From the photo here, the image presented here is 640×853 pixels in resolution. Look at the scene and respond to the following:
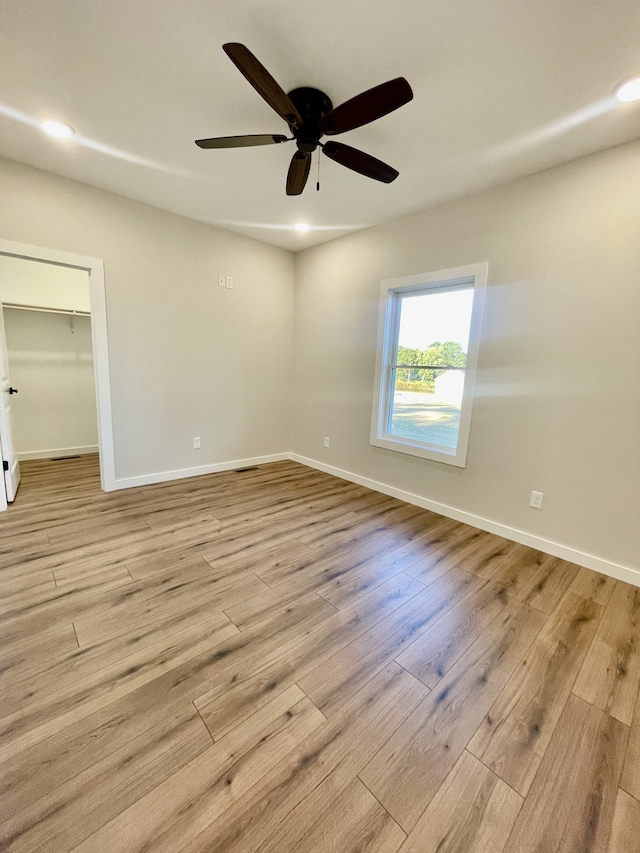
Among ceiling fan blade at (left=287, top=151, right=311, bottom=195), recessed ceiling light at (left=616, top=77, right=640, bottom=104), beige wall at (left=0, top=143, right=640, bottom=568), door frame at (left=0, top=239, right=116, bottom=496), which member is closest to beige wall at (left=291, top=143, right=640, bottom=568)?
beige wall at (left=0, top=143, right=640, bottom=568)

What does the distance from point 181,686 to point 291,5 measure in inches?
110

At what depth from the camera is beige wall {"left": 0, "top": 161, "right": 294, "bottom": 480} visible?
2.79m

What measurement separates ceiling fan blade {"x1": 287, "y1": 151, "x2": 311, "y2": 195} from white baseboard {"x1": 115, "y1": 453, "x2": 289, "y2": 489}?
292cm

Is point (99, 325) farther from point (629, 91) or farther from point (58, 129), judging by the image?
point (629, 91)

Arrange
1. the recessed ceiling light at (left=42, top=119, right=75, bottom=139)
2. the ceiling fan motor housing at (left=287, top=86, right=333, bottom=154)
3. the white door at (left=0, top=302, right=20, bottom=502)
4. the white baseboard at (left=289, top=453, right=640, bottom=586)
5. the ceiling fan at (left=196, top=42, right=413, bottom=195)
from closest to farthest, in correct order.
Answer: the ceiling fan at (left=196, top=42, right=413, bottom=195) → the ceiling fan motor housing at (left=287, top=86, right=333, bottom=154) → the recessed ceiling light at (left=42, top=119, right=75, bottom=139) → the white baseboard at (left=289, top=453, right=640, bottom=586) → the white door at (left=0, top=302, right=20, bottom=502)

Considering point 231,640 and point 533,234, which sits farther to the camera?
point 533,234

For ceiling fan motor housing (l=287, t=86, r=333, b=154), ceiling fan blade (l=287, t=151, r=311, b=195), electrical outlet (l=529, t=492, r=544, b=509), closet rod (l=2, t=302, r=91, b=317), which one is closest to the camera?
Result: ceiling fan motor housing (l=287, t=86, r=333, b=154)

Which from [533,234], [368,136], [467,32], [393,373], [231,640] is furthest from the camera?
[393,373]

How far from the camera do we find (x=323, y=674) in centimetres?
140

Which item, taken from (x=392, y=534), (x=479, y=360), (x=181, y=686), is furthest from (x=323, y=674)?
(x=479, y=360)

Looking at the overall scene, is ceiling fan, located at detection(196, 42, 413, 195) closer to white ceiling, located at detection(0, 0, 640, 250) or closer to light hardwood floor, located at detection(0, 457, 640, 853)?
white ceiling, located at detection(0, 0, 640, 250)

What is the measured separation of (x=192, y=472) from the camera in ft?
12.6

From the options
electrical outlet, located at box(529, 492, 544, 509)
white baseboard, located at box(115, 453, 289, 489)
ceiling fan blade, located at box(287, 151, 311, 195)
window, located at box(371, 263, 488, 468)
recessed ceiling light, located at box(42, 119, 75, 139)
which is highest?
recessed ceiling light, located at box(42, 119, 75, 139)

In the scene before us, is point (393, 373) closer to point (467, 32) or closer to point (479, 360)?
point (479, 360)
